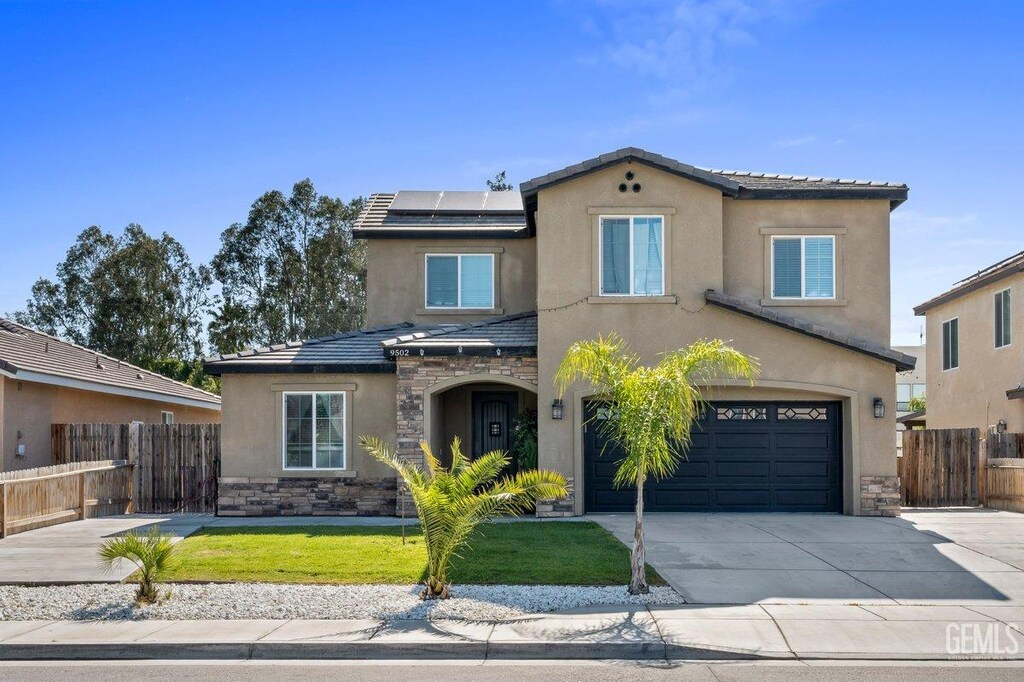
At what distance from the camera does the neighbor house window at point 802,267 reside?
1856cm

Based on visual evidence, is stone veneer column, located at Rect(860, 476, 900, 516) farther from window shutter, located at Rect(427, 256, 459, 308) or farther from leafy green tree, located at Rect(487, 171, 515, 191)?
leafy green tree, located at Rect(487, 171, 515, 191)

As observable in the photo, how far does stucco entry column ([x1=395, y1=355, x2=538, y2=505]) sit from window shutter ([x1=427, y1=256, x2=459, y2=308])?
3850 millimetres

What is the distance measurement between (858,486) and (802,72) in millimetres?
7595

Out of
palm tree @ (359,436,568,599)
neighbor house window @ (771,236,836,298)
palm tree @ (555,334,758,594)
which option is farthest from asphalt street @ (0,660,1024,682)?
neighbor house window @ (771,236,836,298)

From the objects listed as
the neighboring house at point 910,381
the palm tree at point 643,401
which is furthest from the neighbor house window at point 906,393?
the palm tree at point 643,401

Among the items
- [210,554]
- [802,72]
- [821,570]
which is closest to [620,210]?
[802,72]

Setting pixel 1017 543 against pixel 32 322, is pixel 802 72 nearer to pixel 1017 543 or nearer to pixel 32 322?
pixel 1017 543

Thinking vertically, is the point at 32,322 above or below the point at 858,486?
above

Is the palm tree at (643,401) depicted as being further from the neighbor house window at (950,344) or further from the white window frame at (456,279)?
the neighbor house window at (950,344)

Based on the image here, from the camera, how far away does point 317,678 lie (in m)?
8.09

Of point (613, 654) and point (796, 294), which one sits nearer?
point (613, 654)

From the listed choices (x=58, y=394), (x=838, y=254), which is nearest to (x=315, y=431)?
(x=58, y=394)

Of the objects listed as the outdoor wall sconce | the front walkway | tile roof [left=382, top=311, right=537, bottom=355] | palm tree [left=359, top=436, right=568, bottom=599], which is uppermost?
tile roof [left=382, top=311, right=537, bottom=355]

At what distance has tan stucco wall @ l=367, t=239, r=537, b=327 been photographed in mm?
21078
